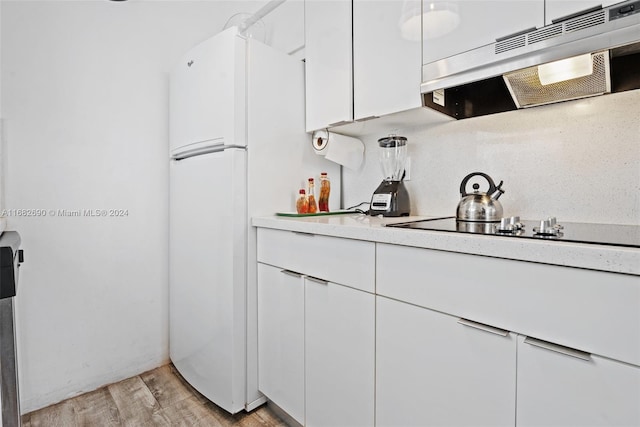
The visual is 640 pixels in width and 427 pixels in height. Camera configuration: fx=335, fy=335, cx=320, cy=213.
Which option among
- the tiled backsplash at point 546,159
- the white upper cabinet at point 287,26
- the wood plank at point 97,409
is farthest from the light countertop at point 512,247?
the white upper cabinet at point 287,26

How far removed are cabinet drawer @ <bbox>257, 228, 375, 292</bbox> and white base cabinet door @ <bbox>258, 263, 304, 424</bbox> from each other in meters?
0.06

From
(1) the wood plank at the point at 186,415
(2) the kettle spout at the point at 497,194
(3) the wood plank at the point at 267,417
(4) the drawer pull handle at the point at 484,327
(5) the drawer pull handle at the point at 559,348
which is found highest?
(2) the kettle spout at the point at 497,194

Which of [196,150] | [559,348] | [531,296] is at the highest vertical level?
[196,150]

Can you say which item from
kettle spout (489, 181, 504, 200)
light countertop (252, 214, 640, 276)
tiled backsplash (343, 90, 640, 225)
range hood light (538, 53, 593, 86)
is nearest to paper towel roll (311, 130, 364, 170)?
tiled backsplash (343, 90, 640, 225)

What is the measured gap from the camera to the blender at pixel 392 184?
157 centimetres

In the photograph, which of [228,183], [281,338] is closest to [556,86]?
[228,183]

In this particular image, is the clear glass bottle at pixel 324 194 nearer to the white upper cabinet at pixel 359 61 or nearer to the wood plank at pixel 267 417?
the white upper cabinet at pixel 359 61

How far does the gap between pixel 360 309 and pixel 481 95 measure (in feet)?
3.37

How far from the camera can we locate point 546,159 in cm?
129

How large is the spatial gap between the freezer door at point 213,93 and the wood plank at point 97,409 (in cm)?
132

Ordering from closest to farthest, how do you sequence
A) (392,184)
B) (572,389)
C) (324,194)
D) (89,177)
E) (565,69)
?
(572,389) < (565,69) < (392,184) < (89,177) < (324,194)

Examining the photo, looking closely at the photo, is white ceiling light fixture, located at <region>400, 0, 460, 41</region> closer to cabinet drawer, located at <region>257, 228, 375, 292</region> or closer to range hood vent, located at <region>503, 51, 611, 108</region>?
range hood vent, located at <region>503, 51, 611, 108</region>

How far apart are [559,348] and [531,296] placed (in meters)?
0.12

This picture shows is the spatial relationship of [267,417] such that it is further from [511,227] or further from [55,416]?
[511,227]
